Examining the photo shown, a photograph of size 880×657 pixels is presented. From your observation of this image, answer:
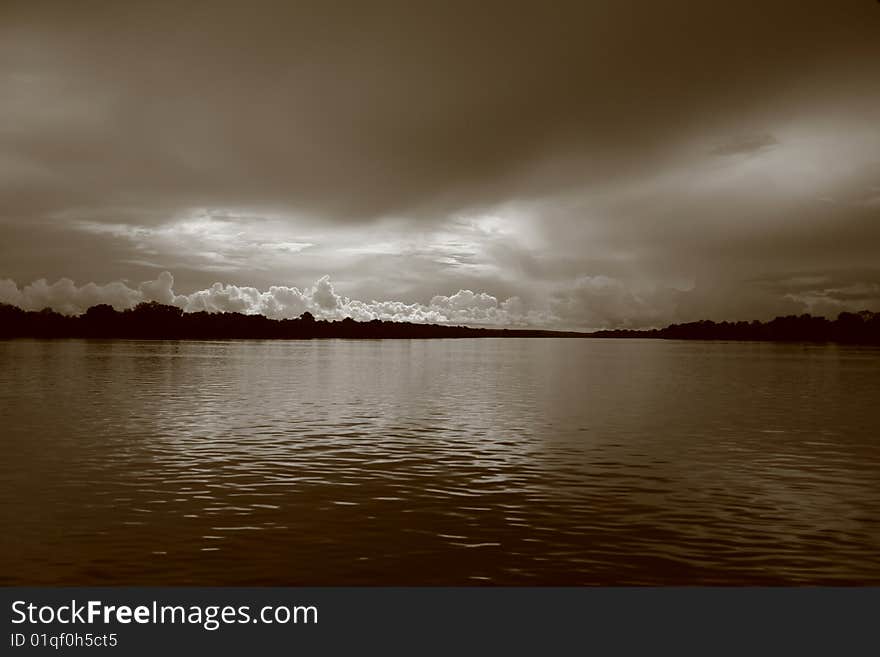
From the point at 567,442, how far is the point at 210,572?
34.1 meters

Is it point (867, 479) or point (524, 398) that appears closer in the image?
point (867, 479)

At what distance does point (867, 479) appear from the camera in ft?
132

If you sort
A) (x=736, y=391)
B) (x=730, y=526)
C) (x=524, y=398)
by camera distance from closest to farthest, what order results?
1. (x=730, y=526)
2. (x=524, y=398)
3. (x=736, y=391)

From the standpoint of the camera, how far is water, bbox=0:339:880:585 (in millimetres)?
23891

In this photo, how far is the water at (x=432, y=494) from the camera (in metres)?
23.9

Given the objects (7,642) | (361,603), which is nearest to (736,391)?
(361,603)

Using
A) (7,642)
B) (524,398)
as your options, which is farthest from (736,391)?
(7,642)

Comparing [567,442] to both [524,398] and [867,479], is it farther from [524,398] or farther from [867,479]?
[524,398]

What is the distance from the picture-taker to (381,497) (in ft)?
111

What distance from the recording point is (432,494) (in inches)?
1352

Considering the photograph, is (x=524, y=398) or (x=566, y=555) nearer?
(x=566, y=555)

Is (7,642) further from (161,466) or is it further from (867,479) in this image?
(867,479)

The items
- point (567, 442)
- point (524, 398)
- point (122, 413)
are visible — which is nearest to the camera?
point (567, 442)

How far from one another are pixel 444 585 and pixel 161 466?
25.2 m
